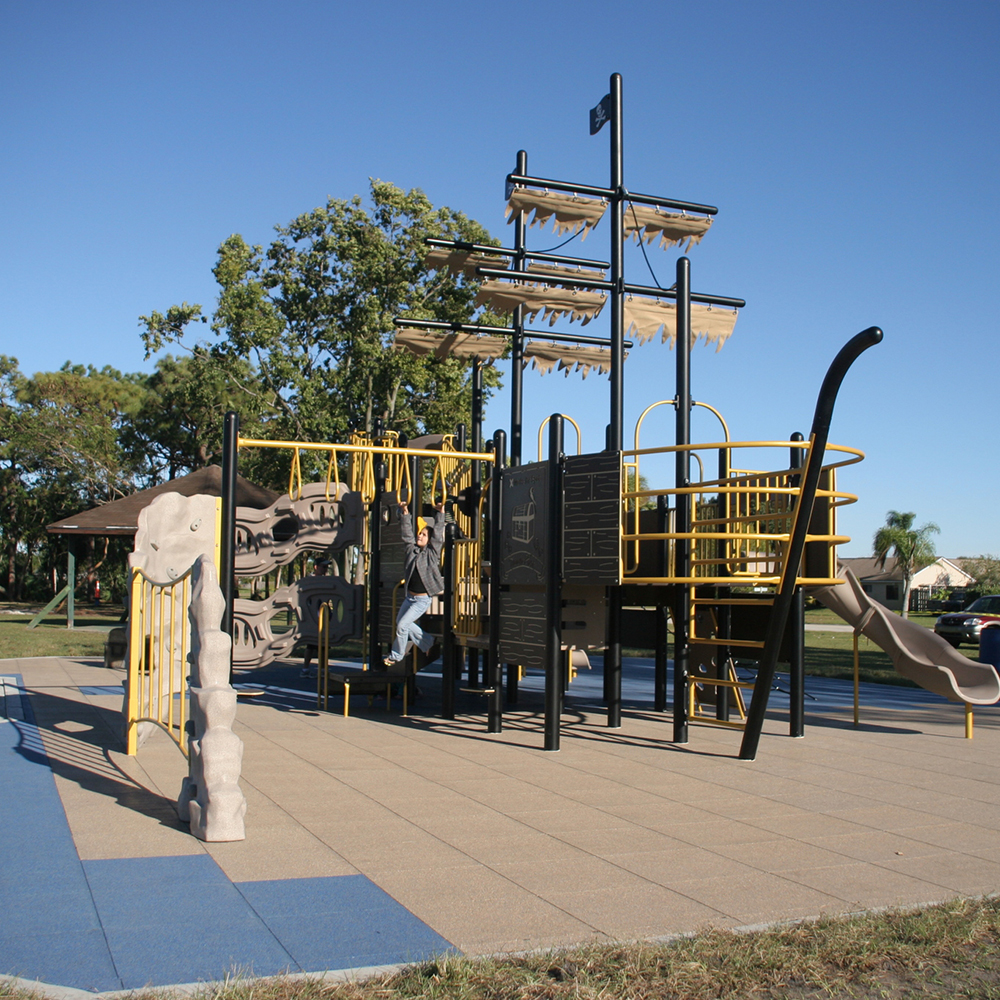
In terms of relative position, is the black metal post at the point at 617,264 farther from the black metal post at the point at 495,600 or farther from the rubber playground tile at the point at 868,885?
the rubber playground tile at the point at 868,885

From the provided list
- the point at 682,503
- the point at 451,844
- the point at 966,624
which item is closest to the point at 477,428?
the point at 682,503

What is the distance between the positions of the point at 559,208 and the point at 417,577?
16.8 feet

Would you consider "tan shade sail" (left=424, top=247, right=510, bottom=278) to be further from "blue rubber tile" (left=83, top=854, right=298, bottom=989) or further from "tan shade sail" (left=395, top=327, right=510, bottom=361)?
"blue rubber tile" (left=83, top=854, right=298, bottom=989)

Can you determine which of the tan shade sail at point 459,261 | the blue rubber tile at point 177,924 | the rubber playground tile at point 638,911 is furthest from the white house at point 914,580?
the blue rubber tile at point 177,924

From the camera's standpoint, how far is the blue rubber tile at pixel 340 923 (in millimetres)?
3861

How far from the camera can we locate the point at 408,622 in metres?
11.4

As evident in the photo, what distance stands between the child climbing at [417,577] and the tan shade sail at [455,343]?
17.0ft

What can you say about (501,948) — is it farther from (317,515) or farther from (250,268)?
(250,268)

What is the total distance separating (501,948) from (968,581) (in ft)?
346

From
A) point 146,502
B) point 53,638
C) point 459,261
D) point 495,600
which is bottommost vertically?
point 53,638

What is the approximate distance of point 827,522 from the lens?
986cm

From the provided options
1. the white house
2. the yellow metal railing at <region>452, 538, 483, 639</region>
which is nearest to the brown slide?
the yellow metal railing at <region>452, 538, 483, 639</region>

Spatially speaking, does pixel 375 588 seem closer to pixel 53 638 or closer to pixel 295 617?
pixel 295 617

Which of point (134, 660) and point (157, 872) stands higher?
point (134, 660)
